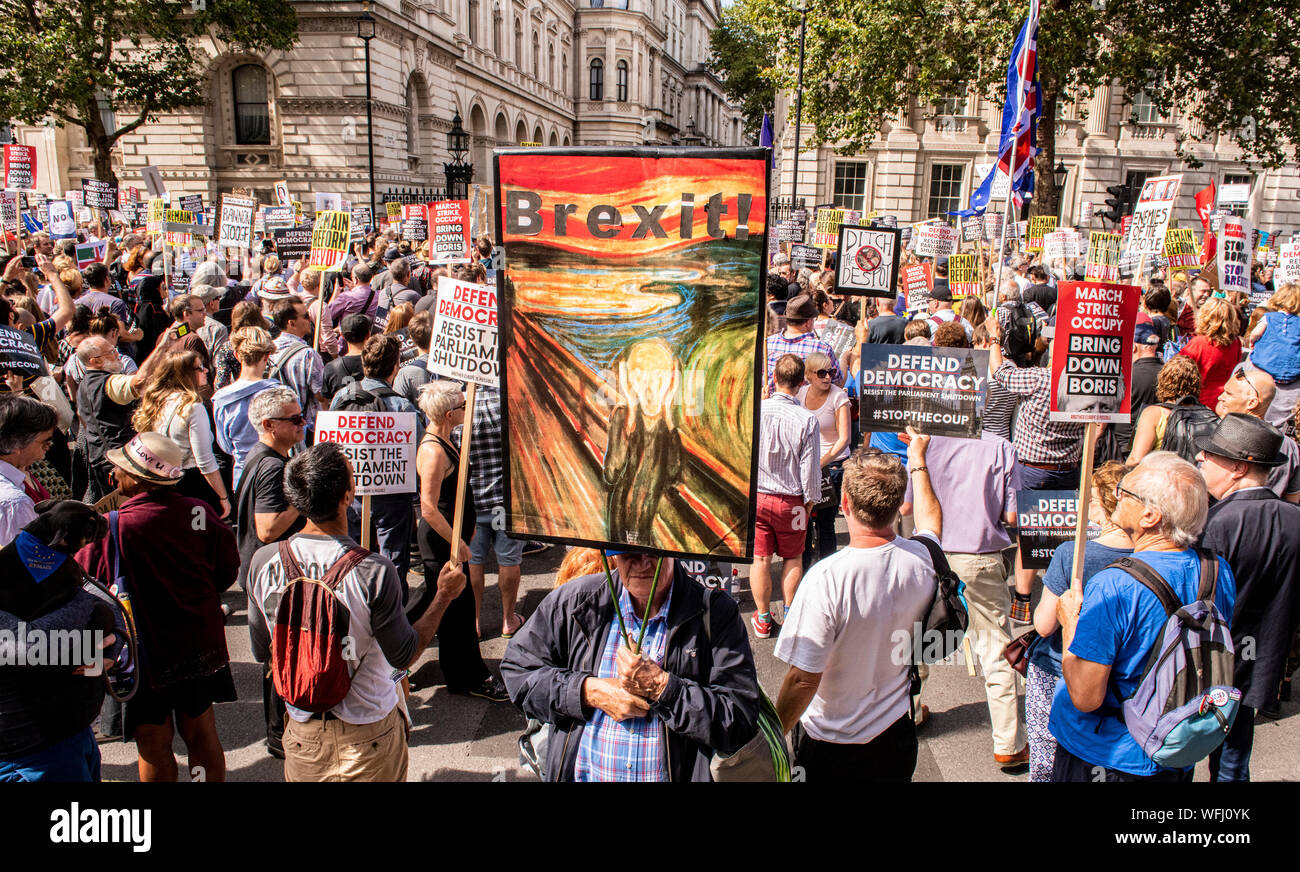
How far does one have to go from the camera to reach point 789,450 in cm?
509

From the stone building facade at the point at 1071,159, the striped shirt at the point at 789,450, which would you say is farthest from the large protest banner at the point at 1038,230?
the stone building facade at the point at 1071,159

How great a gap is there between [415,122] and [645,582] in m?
37.9

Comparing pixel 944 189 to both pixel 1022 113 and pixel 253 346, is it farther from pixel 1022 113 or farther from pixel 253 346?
pixel 253 346

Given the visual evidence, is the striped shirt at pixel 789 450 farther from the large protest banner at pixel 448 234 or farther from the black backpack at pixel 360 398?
the large protest banner at pixel 448 234

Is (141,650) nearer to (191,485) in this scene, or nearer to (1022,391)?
(191,485)

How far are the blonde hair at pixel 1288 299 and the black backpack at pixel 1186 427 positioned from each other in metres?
2.93

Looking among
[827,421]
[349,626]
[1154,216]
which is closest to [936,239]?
[1154,216]

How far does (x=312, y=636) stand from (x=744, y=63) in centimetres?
6608

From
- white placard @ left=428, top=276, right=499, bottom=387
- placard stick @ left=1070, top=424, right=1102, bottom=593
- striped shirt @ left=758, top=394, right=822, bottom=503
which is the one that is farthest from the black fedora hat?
white placard @ left=428, top=276, right=499, bottom=387

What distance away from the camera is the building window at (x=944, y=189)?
35188 millimetres

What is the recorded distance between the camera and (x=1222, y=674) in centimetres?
254

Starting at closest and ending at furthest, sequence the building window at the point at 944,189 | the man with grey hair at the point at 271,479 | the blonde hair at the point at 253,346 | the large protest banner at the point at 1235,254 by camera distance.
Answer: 1. the man with grey hair at the point at 271,479
2. the blonde hair at the point at 253,346
3. the large protest banner at the point at 1235,254
4. the building window at the point at 944,189

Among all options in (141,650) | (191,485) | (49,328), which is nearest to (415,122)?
(49,328)

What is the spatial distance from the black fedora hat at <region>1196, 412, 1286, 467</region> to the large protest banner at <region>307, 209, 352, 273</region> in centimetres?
934
